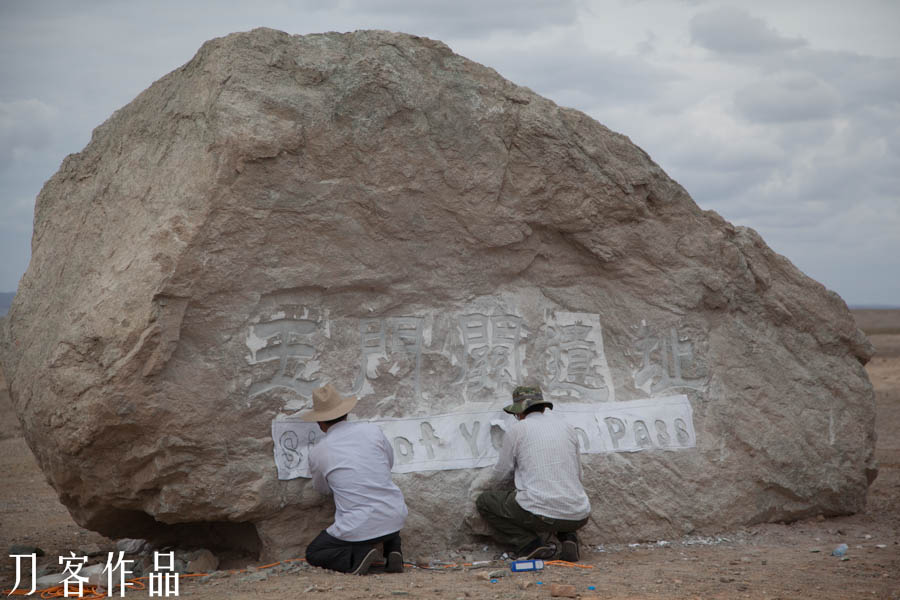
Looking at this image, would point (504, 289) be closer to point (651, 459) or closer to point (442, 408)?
point (442, 408)

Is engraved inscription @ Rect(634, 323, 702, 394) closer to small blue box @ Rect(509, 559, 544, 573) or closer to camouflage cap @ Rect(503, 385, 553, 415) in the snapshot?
camouflage cap @ Rect(503, 385, 553, 415)

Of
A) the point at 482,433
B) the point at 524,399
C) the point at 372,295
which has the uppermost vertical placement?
the point at 372,295

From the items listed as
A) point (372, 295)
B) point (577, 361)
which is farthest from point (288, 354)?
point (577, 361)

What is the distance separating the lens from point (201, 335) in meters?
A: 4.70

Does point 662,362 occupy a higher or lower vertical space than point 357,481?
higher

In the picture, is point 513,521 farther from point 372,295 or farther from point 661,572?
point 372,295

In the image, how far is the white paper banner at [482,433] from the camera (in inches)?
195

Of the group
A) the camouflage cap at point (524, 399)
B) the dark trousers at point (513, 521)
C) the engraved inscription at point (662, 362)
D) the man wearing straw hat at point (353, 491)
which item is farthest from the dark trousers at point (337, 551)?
the engraved inscription at point (662, 362)

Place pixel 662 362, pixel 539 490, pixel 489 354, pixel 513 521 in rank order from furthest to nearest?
pixel 662 362, pixel 489 354, pixel 513 521, pixel 539 490

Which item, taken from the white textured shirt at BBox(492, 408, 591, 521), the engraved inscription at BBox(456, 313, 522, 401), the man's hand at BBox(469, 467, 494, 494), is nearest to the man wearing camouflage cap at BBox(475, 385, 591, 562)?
the white textured shirt at BBox(492, 408, 591, 521)

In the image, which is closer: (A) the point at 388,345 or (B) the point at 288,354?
(B) the point at 288,354

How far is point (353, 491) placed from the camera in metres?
4.66

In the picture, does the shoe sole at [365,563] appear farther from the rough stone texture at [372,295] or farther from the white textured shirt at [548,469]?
the white textured shirt at [548,469]

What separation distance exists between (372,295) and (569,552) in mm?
1803
